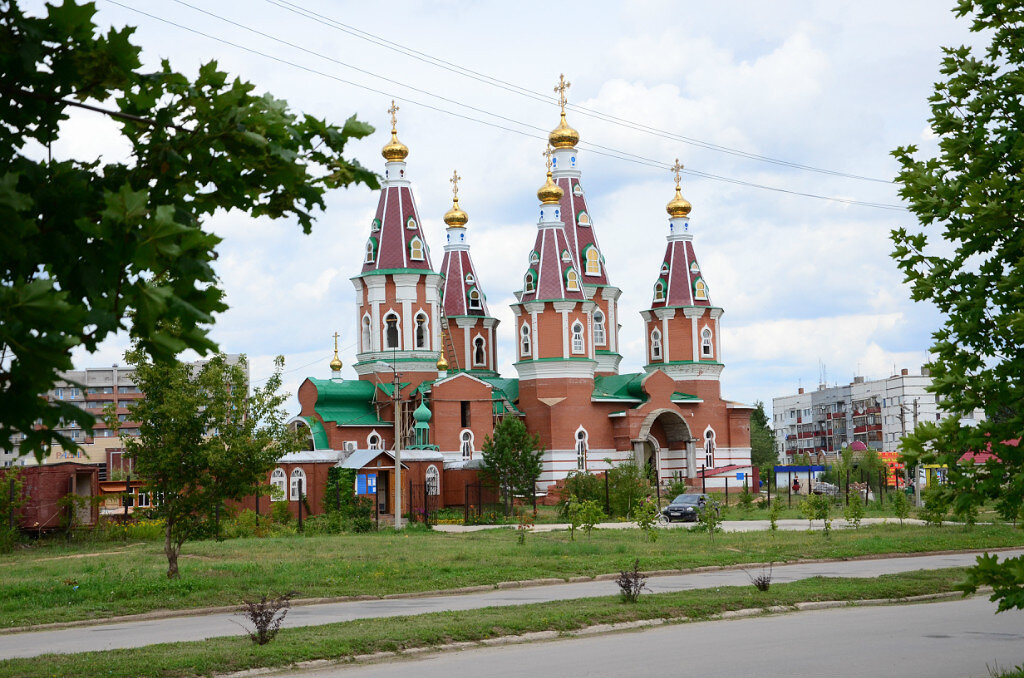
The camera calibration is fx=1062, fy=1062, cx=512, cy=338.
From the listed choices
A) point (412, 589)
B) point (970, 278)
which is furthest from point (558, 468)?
point (970, 278)

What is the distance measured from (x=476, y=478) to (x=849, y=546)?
77.3ft

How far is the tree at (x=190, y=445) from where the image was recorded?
18.8 meters

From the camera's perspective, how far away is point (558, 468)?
1905 inches

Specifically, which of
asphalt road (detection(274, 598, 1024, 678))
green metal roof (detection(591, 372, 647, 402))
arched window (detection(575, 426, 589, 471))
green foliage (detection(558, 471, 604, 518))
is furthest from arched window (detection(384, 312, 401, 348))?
asphalt road (detection(274, 598, 1024, 678))

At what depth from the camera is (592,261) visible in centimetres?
5669

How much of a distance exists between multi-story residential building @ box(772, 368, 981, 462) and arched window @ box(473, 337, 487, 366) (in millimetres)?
45083

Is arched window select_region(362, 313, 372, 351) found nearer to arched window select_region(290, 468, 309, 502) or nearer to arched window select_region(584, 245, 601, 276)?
arched window select_region(290, 468, 309, 502)

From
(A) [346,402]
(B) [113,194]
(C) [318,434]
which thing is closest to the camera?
(B) [113,194]

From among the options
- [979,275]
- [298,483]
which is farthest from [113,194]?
[298,483]

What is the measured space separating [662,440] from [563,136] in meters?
16.3

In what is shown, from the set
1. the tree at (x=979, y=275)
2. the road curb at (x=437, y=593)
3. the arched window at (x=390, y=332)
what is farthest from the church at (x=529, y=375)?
the tree at (x=979, y=275)

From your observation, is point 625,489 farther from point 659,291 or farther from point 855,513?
point 659,291

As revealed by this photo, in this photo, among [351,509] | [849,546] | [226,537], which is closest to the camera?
[849,546]

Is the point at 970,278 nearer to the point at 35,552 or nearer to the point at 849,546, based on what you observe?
the point at 849,546
